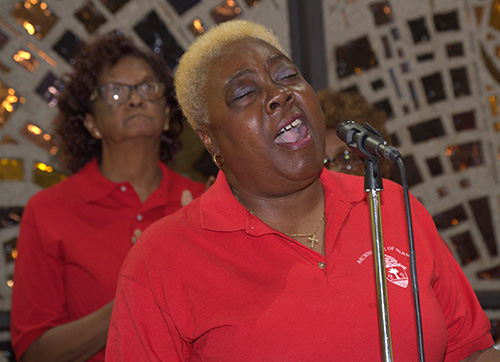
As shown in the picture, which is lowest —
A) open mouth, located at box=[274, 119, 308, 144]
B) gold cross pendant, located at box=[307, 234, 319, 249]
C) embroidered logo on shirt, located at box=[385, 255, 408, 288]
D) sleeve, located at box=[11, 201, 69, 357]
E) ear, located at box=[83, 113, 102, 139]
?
sleeve, located at box=[11, 201, 69, 357]

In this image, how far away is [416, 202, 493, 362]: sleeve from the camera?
1.62m

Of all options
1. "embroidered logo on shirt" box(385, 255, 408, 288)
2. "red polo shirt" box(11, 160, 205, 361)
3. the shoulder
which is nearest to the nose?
"embroidered logo on shirt" box(385, 255, 408, 288)

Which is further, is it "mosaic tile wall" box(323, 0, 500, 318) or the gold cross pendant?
"mosaic tile wall" box(323, 0, 500, 318)

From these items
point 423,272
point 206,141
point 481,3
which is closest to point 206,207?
point 206,141

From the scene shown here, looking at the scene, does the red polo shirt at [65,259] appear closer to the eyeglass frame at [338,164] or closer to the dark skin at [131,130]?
the dark skin at [131,130]

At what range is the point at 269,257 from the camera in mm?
1537

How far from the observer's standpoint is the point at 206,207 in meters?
1.63

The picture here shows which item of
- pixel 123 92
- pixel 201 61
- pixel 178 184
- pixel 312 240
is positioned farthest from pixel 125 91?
pixel 312 240

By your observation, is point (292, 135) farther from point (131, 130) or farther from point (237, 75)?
point (131, 130)

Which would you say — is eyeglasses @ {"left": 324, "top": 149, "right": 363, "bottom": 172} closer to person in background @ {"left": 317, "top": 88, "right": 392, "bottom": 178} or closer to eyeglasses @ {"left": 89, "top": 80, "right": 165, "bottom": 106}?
person in background @ {"left": 317, "top": 88, "right": 392, "bottom": 178}

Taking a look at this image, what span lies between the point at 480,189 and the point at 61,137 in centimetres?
209

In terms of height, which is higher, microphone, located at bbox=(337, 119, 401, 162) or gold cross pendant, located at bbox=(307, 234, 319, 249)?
microphone, located at bbox=(337, 119, 401, 162)

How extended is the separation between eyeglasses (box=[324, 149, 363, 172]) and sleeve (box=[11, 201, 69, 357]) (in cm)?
106

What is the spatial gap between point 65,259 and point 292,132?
1.12m
